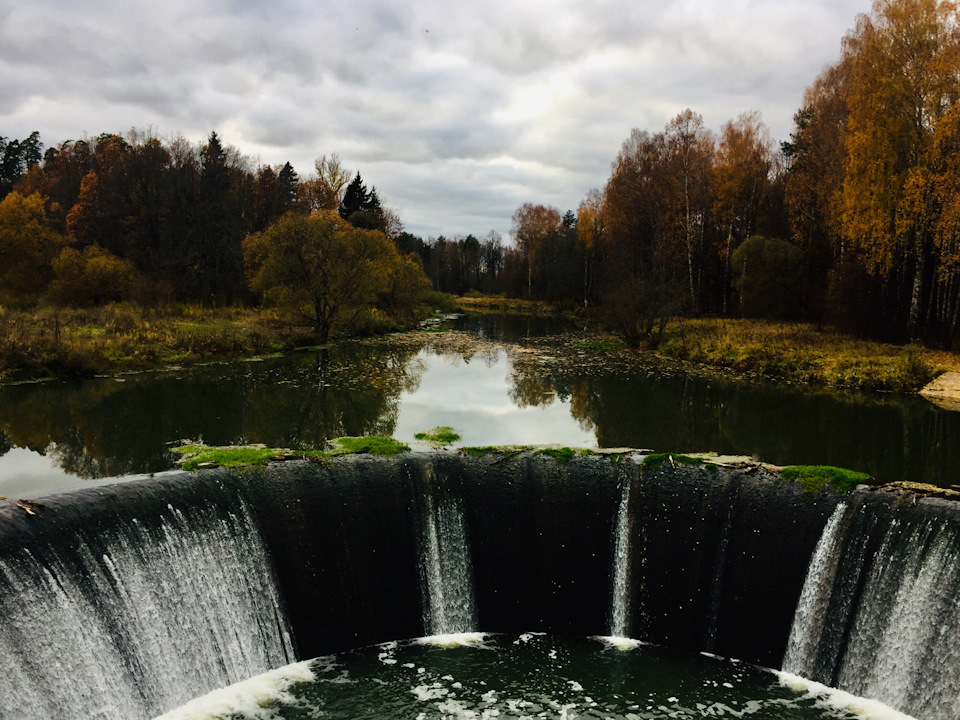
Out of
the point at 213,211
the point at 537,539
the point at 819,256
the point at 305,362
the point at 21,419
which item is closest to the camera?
the point at 537,539

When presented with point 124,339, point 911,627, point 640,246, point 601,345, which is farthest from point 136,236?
point 911,627

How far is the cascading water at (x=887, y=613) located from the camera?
24.1ft

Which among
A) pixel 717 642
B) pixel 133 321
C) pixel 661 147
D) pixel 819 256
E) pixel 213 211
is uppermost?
pixel 661 147

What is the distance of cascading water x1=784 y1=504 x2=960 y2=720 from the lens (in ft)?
24.1

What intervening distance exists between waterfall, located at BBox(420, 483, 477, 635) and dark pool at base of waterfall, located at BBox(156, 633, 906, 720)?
1.13 feet

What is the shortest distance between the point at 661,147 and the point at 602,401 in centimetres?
3133

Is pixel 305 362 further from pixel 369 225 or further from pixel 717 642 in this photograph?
pixel 369 225

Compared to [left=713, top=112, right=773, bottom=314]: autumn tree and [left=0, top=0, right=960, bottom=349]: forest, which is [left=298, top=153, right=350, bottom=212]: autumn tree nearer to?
[left=0, top=0, right=960, bottom=349]: forest

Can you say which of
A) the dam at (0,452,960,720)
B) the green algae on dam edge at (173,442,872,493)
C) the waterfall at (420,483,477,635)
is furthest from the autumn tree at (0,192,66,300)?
the waterfall at (420,483,477,635)

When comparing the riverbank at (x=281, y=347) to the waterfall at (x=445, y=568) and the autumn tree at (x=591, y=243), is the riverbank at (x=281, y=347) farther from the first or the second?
the autumn tree at (x=591, y=243)

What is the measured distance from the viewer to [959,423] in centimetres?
1683

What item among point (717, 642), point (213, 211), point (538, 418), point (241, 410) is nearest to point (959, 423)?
point (538, 418)

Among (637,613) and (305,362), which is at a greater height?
(305,362)

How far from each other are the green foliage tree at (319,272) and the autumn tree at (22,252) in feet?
50.1
